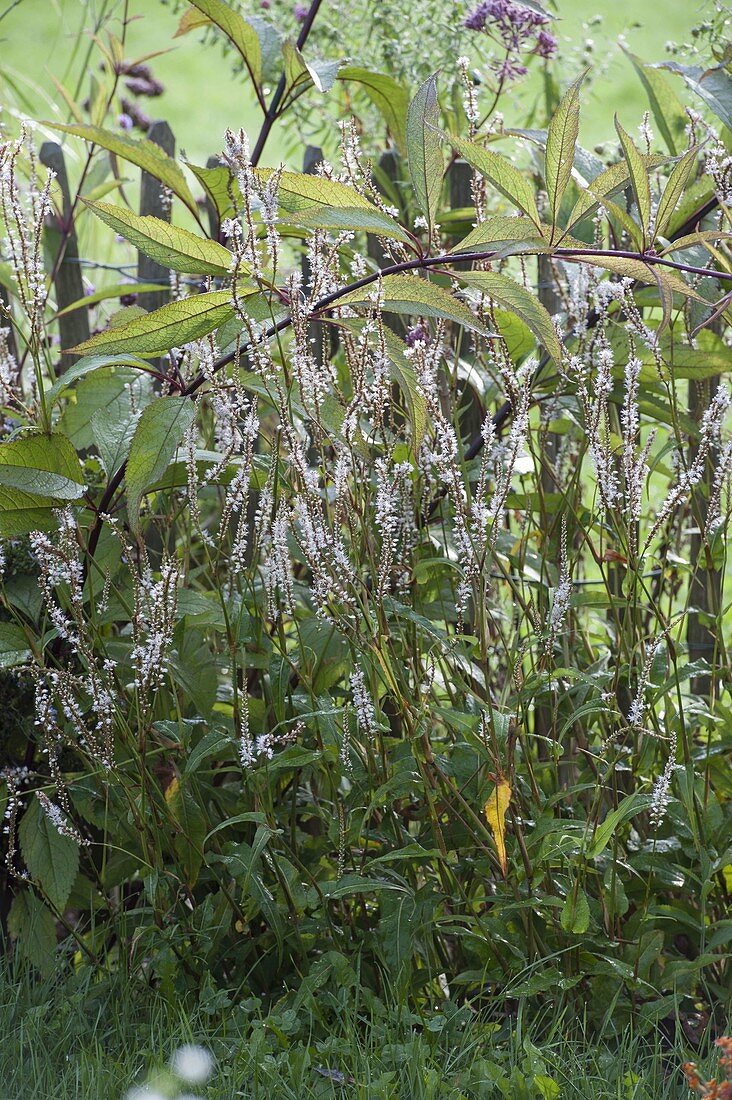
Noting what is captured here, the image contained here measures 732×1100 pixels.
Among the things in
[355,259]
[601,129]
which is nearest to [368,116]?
[355,259]

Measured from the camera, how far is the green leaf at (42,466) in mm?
1636

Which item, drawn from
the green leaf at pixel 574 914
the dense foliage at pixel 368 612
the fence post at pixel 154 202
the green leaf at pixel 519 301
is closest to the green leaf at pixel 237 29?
the dense foliage at pixel 368 612

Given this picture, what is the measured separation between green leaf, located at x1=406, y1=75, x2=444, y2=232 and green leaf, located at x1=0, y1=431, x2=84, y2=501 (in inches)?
25.2

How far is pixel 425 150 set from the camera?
150cm

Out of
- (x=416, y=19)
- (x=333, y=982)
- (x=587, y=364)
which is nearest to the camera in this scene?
(x=333, y=982)

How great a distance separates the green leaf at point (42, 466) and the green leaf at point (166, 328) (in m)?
0.24

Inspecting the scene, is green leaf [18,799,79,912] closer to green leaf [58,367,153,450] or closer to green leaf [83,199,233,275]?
green leaf [58,367,153,450]

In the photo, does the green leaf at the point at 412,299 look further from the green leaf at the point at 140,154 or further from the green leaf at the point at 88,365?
the green leaf at the point at 140,154

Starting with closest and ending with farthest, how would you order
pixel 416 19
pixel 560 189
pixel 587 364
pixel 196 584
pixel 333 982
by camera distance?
pixel 560 189 → pixel 333 982 → pixel 587 364 → pixel 196 584 → pixel 416 19

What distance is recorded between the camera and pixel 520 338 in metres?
2.02

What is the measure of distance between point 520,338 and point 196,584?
94cm

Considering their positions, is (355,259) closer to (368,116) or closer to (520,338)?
(520,338)

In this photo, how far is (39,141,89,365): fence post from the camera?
2.85 meters

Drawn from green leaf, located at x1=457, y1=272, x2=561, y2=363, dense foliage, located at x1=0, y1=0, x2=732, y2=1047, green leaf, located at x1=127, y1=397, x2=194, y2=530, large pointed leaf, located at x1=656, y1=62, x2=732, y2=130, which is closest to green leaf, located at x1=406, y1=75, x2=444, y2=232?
dense foliage, located at x1=0, y1=0, x2=732, y2=1047
